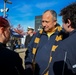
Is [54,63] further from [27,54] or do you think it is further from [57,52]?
[27,54]

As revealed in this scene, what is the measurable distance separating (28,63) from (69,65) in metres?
1.80

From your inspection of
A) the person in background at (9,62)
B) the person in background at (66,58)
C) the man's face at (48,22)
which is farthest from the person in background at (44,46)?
the person in background at (9,62)

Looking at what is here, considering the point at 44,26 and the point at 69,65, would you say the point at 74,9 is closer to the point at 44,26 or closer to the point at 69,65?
the point at 69,65

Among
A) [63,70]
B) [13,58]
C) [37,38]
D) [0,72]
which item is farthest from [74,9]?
[37,38]

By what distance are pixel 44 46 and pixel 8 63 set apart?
1.92 meters

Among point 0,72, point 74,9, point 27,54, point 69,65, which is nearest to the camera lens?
point 0,72

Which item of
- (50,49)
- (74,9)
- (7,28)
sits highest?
(74,9)

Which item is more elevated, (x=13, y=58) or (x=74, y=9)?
(x=74, y=9)

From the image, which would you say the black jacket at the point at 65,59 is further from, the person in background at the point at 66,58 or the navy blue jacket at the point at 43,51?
the navy blue jacket at the point at 43,51

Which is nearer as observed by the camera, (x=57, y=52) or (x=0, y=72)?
(x=0, y=72)

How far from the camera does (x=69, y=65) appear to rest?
8.95 ft

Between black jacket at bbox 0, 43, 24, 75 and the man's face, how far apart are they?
205 cm

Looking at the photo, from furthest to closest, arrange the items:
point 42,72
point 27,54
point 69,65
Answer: point 27,54 → point 42,72 → point 69,65

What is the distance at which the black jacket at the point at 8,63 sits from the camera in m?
2.56
